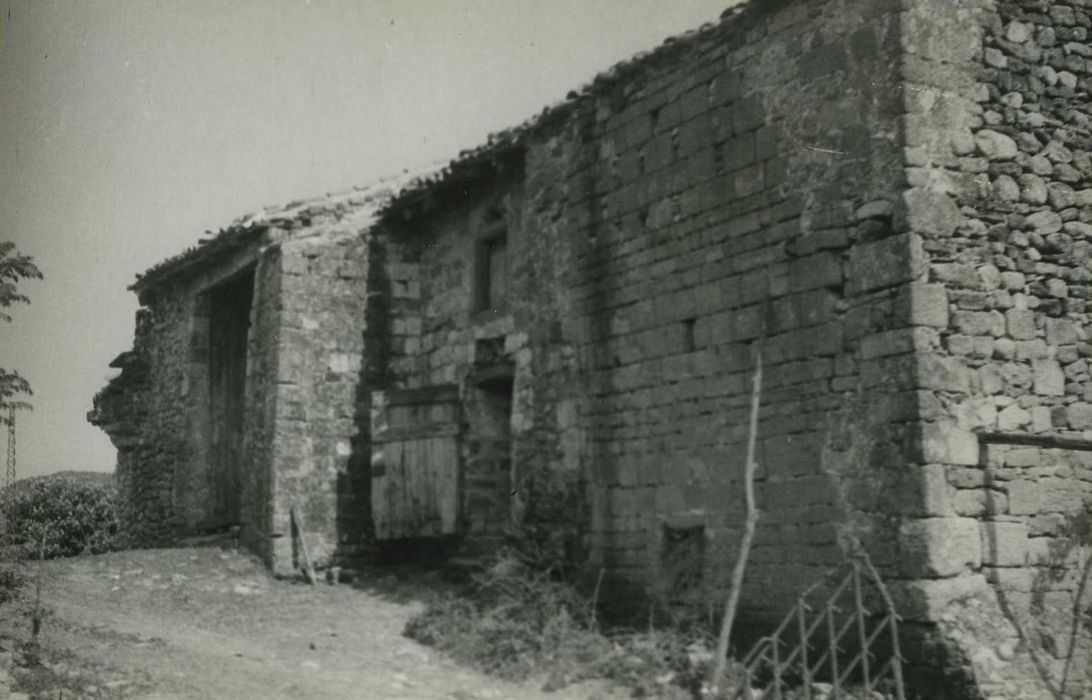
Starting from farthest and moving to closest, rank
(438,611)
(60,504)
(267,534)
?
(60,504), (267,534), (438,611)

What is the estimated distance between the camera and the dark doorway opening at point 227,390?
14.9 m

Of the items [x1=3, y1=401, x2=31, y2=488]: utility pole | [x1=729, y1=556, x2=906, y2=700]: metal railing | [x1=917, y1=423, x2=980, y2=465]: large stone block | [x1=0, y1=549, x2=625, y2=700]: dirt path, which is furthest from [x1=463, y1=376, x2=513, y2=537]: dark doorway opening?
[x1=917, y1=423, x2=980, y2=465]: large stone block

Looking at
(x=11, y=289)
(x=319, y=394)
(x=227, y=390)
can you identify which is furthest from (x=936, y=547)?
(x=227, y=390)

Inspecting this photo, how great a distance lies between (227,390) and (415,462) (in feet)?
14.8

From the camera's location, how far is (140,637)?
339 inches

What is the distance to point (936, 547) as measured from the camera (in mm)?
6758

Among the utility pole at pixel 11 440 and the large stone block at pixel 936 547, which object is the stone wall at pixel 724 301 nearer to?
the large stone block at pixel 936 547

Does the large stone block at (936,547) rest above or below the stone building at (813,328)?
below

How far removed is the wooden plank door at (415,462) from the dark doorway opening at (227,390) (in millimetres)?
3277

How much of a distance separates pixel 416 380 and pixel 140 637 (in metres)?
4.94

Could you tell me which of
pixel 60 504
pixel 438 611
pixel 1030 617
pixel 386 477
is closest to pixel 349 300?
pixel 386 477

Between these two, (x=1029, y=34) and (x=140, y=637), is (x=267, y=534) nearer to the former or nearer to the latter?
(x=140, y=637)

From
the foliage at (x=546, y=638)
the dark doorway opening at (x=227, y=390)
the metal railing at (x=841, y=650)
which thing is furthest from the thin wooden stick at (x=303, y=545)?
the metal railing at (x=841, y=650)

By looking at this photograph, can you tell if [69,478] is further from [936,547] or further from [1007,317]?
[1007,317]
